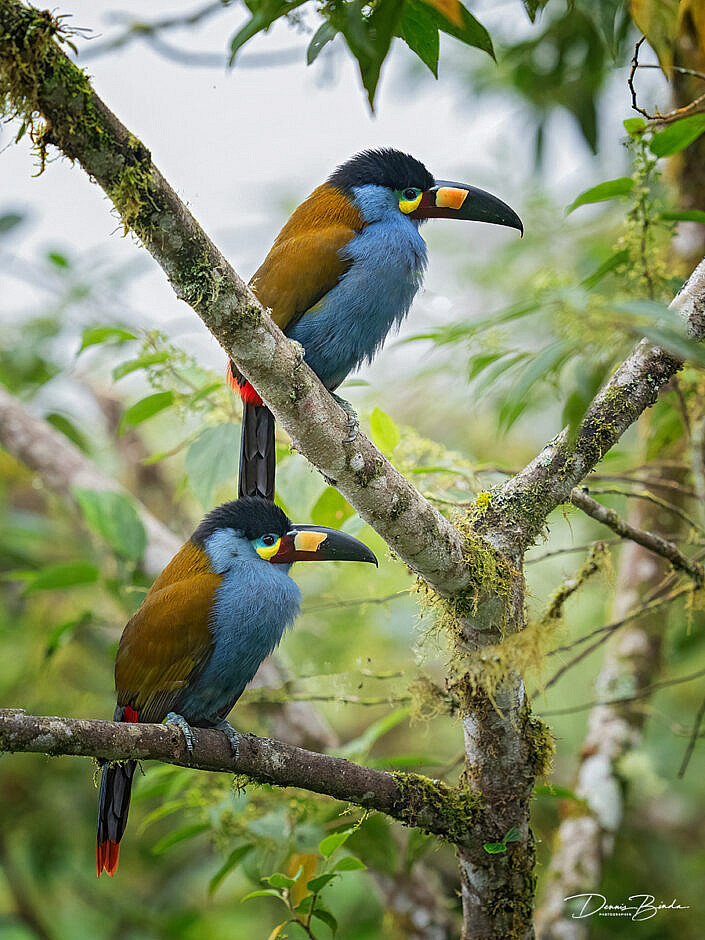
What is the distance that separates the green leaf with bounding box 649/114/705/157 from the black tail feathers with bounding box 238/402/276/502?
1.10 m

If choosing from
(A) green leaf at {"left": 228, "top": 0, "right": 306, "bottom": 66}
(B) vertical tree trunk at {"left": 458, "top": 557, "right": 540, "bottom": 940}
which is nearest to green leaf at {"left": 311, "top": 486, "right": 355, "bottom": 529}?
(B) vertical tree trunk at {"left": 458, "top": 557, "right": 540, "bottom": 940}

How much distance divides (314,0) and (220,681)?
1545mm

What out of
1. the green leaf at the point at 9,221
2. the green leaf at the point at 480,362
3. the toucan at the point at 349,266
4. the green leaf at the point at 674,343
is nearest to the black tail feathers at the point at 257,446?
the toucan at the point at 349,266

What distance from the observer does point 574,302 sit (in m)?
0.91

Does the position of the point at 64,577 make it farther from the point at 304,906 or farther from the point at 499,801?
the point at 499,801

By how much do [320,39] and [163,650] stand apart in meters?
1.43

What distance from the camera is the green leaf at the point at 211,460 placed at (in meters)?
2.03

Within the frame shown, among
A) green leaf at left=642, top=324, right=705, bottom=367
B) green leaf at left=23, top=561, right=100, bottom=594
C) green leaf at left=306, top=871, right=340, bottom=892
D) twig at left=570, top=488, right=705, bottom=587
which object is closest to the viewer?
green leaf at left=642, top=324, right=705, bottom=367

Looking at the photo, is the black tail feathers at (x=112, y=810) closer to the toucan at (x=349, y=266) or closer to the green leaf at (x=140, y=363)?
the toucan at (x=349, y=266)

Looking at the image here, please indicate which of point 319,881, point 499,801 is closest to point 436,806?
point 499,801

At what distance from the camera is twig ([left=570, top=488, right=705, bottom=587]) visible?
1.85 m

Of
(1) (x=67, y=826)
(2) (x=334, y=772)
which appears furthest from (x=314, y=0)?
(1) (x=67, y=826)

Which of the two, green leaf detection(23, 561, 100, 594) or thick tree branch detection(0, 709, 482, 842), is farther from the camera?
green leaf detection(23, 561, 100, 594)

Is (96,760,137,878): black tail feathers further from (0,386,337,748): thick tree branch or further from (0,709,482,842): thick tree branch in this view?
(0,386,337,748): thick tree branch
